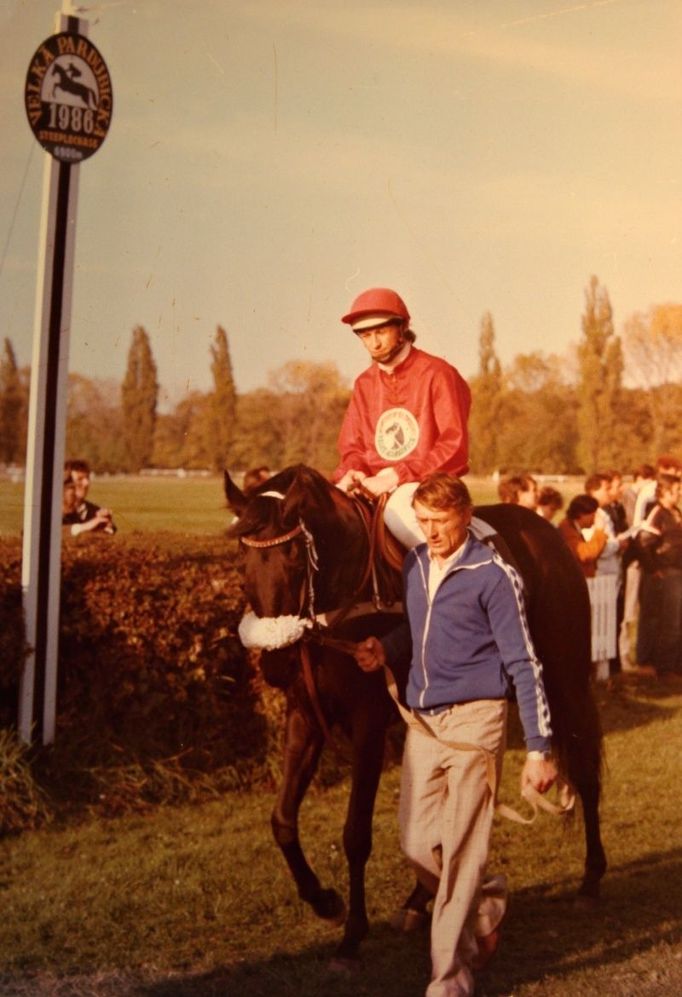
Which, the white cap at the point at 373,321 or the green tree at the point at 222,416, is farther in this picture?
the green tree at the point at 222,416

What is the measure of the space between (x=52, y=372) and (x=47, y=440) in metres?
0.33

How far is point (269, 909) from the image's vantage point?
201 inches

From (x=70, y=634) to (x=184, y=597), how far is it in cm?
60

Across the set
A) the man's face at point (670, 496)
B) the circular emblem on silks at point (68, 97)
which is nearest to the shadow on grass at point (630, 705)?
the man's face at point (670, 496)

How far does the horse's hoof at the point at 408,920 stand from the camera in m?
4.87

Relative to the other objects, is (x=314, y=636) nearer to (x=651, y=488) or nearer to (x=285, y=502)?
(x=285, y=502)

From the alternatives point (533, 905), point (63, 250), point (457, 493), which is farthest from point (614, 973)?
point (63, 250)

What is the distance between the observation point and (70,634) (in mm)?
6258

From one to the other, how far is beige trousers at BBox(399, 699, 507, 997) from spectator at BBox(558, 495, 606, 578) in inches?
209

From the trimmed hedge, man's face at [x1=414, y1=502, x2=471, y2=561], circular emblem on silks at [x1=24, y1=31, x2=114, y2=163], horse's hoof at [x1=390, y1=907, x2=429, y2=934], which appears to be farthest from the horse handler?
circular emblem on silks at [x1=24, y1=31, x2=114, y2=163]

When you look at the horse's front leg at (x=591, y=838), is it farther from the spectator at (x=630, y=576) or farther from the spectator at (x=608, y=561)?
the spectator at (x=630, y=576)

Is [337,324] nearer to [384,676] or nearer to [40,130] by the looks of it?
[40,130]

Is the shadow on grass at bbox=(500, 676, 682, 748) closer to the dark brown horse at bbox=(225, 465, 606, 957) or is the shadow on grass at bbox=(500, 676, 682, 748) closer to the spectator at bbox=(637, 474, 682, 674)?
the spectator at bbox=(637, 474, 682, 674)

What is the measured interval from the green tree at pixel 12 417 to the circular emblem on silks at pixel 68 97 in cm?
308
